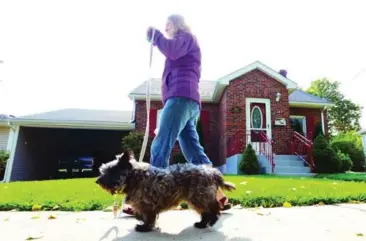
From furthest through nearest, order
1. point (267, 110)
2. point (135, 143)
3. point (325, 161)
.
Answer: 1. point (267, 110)
2. point (135, 143)
3. point (325, 161)

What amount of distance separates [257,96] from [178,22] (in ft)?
31.1

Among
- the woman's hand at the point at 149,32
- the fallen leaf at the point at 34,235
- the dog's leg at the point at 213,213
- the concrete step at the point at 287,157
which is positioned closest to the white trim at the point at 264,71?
the concrete step at the point at 287,157

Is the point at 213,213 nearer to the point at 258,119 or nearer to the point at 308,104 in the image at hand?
the point at 258,119

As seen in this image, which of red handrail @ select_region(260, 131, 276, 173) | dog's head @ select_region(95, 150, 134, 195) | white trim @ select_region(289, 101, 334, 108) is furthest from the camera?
white trim @ select_region(289, 101, 334, 108)

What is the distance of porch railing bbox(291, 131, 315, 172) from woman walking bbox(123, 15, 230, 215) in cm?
831

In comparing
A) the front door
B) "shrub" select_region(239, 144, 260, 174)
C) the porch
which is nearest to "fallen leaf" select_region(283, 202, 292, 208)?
"shrub" select_region(239, 144, 260, 174)

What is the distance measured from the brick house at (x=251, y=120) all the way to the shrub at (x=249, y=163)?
0.60 m

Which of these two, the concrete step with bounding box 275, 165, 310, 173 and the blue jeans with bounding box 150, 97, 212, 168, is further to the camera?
the concrete step with bounding box 275, 165, 310, 173

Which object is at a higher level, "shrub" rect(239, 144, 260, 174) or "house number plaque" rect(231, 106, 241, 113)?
"house number plaque" rect(231, 106, 241, 113)

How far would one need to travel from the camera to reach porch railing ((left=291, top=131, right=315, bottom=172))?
9.93m

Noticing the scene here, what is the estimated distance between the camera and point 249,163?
9.12 metres

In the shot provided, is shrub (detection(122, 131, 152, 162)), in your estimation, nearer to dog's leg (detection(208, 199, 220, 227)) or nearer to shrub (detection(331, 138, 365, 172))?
dog's leg (detection(208, 199, 220, 227))

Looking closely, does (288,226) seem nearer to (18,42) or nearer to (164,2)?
(164,2)

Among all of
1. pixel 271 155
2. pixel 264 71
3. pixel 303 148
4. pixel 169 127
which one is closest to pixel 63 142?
pixel 264 71
